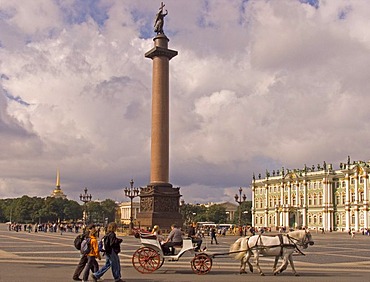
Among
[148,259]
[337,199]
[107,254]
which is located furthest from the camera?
[337,199]

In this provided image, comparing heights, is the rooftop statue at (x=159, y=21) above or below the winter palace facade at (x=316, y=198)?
above

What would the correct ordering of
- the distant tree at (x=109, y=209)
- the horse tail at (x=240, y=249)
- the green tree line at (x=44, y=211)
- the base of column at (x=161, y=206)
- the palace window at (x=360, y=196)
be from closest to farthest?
the horse tail at (x=240, y=249)
the base of column at (x=161, y=206)
the palace window at (x=360, y=196)
the green tree line at (x=44, y=211)
the distant tree at (x=109, y=209)

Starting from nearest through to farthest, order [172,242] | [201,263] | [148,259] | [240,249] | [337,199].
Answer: [201,263] → [148,259] → [240,249] → [172,242] → [337,199]

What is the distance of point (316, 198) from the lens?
4754 inches

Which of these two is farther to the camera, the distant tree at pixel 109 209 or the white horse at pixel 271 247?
the distant tree at pixel 109 209

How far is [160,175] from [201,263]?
32.1 metres

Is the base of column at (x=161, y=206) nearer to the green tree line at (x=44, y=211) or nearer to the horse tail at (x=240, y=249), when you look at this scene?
the horse tail at (x=240, y=249)

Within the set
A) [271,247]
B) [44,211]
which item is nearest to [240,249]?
[271,247]

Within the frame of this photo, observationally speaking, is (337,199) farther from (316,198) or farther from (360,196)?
(360,196)

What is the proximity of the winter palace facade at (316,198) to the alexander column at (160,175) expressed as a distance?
64.8 meters

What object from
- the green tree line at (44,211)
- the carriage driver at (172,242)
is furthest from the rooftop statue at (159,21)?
the green tree line at (44,211)

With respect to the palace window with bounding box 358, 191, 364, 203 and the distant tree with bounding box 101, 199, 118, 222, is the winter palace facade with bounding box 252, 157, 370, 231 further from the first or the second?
the distant tree with bounding box 101, 199, 118, 222

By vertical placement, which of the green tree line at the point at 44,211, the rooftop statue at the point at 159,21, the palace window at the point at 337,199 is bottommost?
the green tree line at the point at 44,211

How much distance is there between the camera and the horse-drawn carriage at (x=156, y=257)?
17.3 meters
